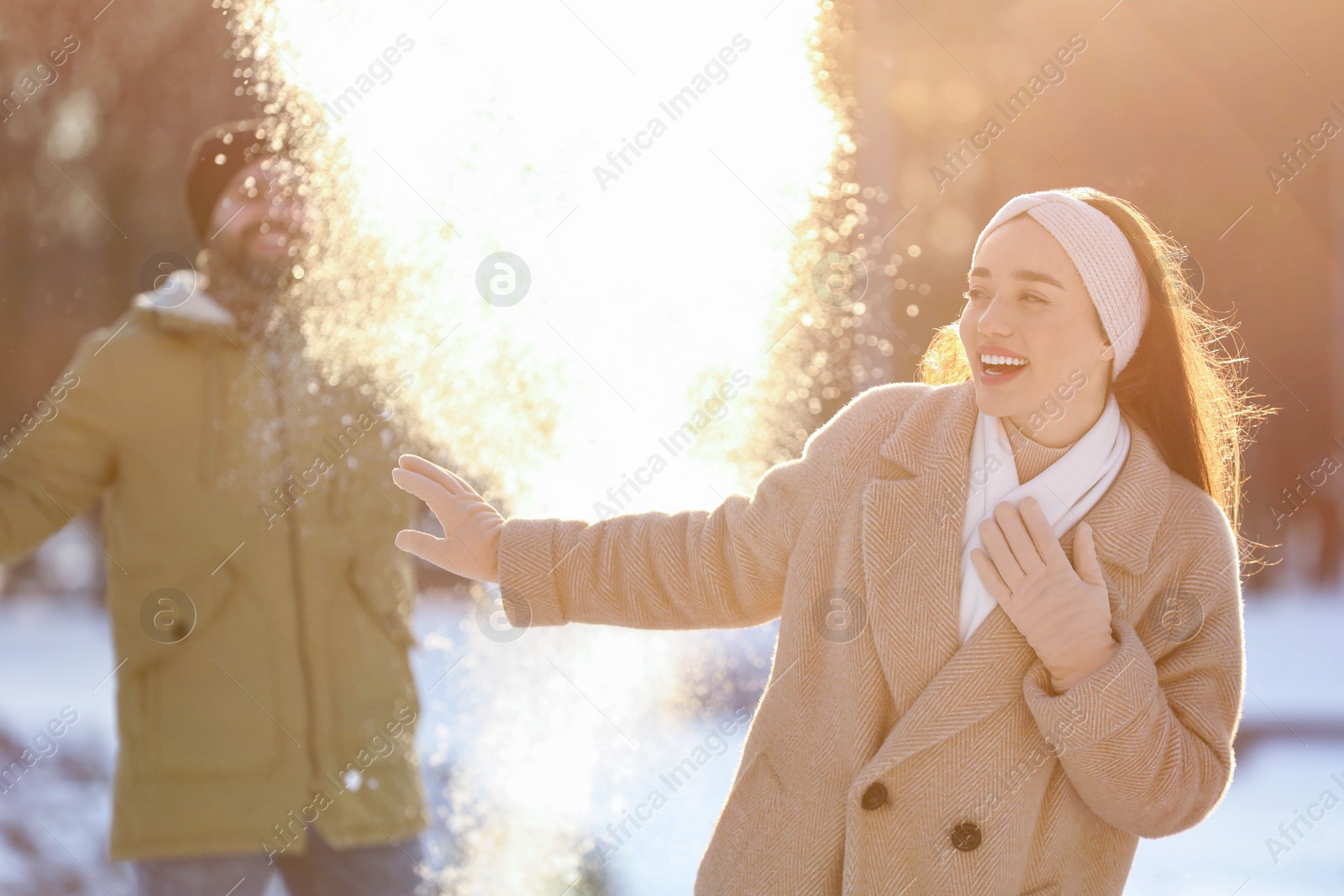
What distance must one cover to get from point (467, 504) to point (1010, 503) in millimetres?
718

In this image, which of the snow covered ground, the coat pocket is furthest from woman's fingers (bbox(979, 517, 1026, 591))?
the snow covered ground

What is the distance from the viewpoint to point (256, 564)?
2.32m

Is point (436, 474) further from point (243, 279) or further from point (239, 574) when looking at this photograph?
point (243, 279)

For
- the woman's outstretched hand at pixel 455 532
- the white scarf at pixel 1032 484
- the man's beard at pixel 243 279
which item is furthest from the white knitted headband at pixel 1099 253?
the man's beard at pixel 243 279

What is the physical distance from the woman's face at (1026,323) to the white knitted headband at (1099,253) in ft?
0.04

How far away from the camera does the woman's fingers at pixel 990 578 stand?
4.58 ft

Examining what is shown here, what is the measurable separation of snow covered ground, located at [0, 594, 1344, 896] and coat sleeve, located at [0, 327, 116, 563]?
1.47 metres

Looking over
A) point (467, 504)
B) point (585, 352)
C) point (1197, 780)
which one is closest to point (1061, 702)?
point (1197, 780)

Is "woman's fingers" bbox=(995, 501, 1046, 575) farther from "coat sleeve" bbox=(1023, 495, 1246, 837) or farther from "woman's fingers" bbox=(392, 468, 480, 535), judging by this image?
"woman's fingers" bbox=(392, 468, 480, 535)

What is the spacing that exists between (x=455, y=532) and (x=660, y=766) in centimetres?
371

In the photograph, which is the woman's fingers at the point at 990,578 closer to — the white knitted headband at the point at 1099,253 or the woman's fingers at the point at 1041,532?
the woman's fingers at the point at 1041,532

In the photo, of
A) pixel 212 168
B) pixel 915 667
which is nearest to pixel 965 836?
pixel 915 667

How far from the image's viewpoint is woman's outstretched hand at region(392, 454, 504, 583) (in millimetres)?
1567

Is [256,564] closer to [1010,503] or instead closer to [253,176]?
[253,176]
